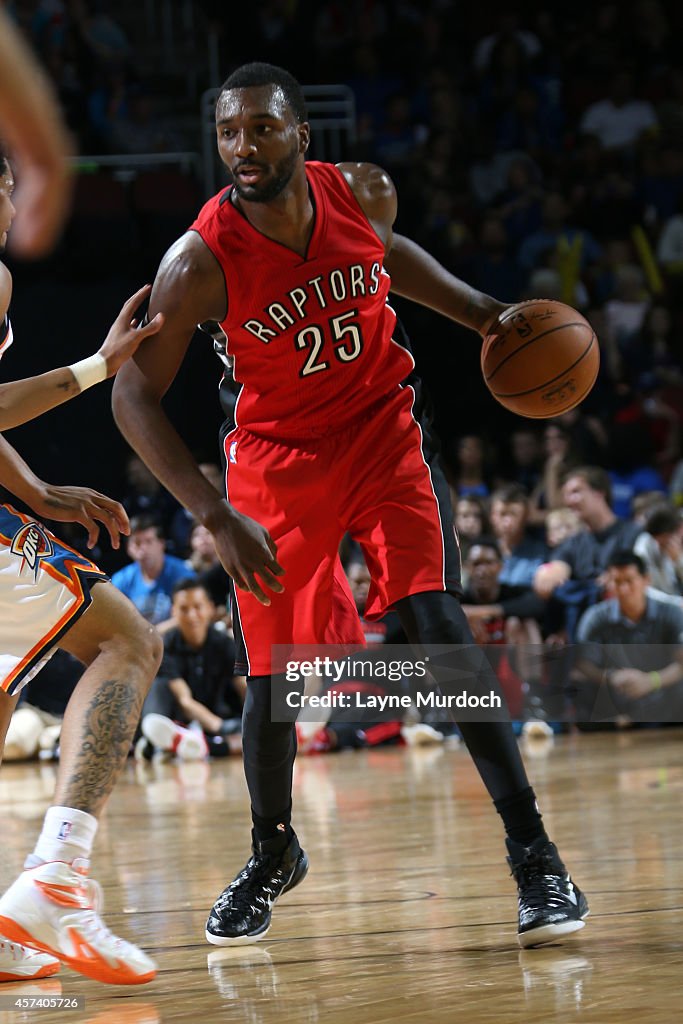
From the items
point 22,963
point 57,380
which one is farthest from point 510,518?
point 22,963

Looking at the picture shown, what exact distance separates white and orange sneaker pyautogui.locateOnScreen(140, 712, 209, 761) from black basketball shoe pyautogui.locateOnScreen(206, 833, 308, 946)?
4124 millimetres

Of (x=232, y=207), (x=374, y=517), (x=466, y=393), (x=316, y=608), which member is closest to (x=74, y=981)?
(x=316, y=608)

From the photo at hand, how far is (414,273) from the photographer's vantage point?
372 cm

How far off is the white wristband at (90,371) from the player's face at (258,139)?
627mm

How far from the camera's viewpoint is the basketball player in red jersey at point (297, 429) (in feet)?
10.7

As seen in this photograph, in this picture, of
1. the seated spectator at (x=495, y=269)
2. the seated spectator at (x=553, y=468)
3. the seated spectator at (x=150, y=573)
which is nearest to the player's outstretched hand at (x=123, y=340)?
the seated spectator at (x=150, y=573)

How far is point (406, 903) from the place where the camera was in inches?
140

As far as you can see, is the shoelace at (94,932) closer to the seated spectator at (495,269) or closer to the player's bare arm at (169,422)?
the player's bare arm at (169,422)

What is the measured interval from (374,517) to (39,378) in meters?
0.93

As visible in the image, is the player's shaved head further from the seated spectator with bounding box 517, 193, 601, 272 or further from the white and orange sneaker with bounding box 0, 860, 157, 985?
the seated spectator with bounding box 517, 193, 601, 272

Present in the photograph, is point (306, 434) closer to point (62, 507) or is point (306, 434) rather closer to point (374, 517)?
point (374, 517)

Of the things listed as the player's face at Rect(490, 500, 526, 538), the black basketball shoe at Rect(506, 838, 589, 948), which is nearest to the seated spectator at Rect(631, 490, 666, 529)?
the player's face at Rect(490, 500, 526, 538)

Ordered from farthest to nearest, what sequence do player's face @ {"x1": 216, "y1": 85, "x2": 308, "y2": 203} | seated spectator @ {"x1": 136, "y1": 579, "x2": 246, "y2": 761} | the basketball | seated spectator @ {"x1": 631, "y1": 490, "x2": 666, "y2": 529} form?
seated spectator @ {"x1": 631, "y1": 490, "x2": 666, "y2": 529}, seated spectator @ {"x1": 136, "y1": 579, "x2": 246, "y2": 761}, the basketball, player's face @ {"x1": 216, "y1": 85, "x2": 308, "y2": 203}

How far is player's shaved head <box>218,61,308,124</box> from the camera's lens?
327 centimetres
